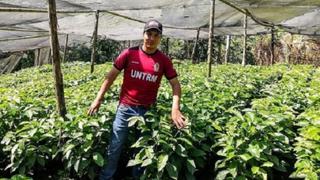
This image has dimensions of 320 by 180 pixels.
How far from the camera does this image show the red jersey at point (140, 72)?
13.2ft

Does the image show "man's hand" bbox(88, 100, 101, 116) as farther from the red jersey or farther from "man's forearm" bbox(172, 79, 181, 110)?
"man's forearm" bbox(172, 79, 181, 110)

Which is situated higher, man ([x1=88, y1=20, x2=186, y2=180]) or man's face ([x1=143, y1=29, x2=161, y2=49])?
man's face ([x1=143, y1=29, x2=161, y2=49])

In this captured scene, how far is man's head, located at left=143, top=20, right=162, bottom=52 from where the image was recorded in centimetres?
385

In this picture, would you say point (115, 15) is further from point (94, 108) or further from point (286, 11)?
point (94, 108)

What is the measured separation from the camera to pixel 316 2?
7926mm

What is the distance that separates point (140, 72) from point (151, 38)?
1.14ft

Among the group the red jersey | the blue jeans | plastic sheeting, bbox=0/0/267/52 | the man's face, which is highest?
plastic sheeting, bbox=0/0/267/52

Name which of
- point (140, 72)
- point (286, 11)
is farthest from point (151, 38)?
point (286, 11)

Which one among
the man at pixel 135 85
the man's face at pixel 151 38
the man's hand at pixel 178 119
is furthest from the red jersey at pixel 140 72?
the man's hand at pixel 178 119

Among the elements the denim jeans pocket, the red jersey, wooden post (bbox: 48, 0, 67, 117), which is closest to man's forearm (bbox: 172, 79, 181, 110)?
the red jersey

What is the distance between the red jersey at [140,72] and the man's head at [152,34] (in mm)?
97

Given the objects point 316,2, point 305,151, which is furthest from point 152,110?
point 316,2

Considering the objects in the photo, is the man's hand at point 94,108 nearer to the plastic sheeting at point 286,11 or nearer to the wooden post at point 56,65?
the wooden post at point 56,65

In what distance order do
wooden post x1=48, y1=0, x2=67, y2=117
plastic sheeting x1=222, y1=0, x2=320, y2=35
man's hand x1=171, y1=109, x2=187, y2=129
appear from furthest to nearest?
plastic sheeting x1=222, y1=0, x2=320, y2=35 < wooden post x1=48, y1=0, x2=67, y2=117 < man's hand x1=171, y1=109, x2=187, y2=129
